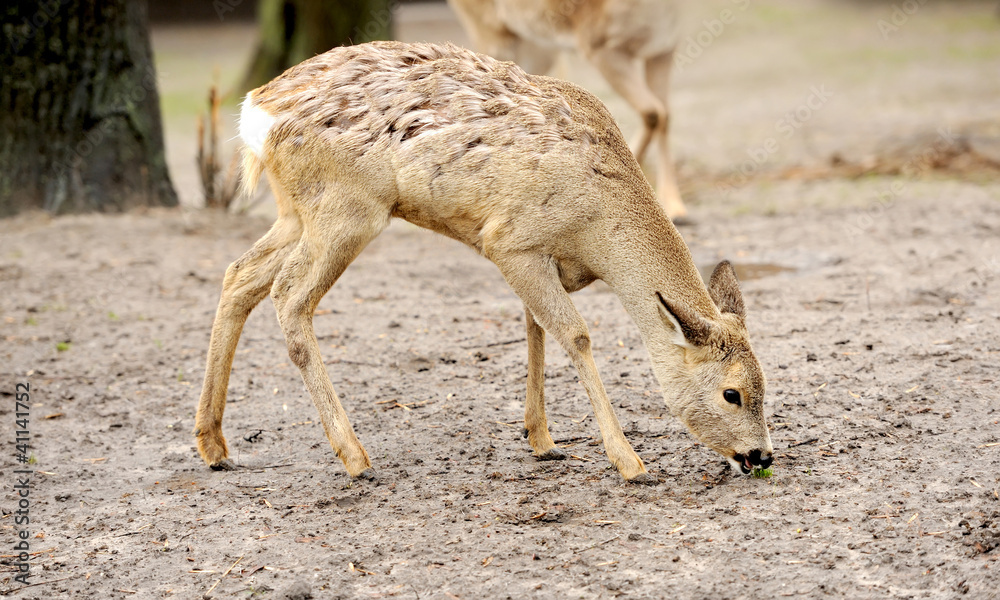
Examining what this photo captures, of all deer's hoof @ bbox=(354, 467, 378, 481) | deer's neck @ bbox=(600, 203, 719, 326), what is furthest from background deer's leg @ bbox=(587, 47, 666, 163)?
deer's hoof @ bbox=(354, 467, 378, 481)

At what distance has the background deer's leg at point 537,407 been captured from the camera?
4.71 m

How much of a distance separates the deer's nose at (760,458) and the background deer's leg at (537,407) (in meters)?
0.88

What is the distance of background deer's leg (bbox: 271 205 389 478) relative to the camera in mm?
4445

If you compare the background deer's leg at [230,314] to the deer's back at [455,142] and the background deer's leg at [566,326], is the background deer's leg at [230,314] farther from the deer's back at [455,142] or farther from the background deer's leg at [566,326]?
the background deer's leg at [566,326]

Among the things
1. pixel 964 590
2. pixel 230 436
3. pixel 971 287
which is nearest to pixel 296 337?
pixel 230 436

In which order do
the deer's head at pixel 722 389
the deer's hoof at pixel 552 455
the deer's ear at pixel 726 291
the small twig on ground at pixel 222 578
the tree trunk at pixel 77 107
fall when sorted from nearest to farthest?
the small twig on ground at pixel 222 578 < the deer's head at pixel 722 389 < the deer's ear at pixel 726 291 < the deer's hoof at pixel 552 455 < the tree trunk at pixel 77 107

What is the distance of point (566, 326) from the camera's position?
4.32 m

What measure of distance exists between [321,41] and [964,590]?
35.4 feet

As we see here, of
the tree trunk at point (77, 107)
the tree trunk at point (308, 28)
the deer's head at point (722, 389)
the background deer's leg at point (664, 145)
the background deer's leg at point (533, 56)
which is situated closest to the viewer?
the deer's head at point (722, 389)

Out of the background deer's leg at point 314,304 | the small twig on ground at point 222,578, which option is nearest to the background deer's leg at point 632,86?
the background deer's leg at point 314,304

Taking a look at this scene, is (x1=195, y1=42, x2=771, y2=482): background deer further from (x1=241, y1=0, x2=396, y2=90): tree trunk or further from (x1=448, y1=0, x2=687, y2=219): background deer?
(x1=241, y1=0, x2=396, y2=90): tree trunk

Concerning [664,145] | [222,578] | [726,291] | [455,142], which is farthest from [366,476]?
[664,145]

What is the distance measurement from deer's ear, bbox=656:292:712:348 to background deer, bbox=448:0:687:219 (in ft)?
15.6

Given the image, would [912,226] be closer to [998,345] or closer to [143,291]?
[998,345]
